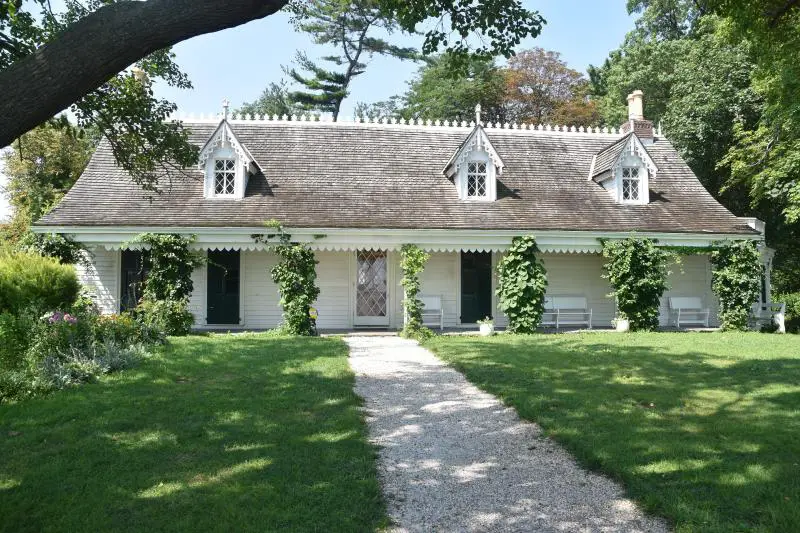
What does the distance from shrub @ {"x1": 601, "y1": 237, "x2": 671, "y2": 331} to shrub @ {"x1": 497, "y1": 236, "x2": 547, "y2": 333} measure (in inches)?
92.6

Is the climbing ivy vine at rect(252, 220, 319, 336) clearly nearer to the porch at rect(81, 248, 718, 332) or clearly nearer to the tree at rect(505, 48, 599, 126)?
the porch at rect(81, 248, 718, 332)

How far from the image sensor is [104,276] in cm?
1695

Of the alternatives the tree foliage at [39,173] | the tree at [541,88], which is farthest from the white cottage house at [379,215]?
the tree at [541,88]

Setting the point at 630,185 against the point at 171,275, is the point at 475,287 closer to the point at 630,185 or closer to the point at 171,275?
the point at 630,185

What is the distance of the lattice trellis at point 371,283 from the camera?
58.5ft

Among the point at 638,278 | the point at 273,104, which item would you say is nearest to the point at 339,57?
the point at 273,104

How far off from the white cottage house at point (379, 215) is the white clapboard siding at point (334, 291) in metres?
0.04

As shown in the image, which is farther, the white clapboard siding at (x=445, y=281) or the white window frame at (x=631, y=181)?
the white window frame at (x=631, y=181)

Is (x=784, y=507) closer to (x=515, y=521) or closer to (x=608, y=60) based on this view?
(x=515, y=521)

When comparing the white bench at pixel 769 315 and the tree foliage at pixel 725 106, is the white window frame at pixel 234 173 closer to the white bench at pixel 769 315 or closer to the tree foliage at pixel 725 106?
the tree foliage at pixel 725 106

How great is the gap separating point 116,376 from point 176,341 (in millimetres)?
4363

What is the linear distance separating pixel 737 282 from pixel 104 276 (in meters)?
19.2

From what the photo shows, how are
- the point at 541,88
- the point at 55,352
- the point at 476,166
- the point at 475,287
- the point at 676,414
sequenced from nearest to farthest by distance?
1. the point at 676,414
2. the point at 55,352
3. the point at 475,287
4. the point at 476,166
5. the point at 541,88

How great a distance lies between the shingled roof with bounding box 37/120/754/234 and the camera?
54.0ft
